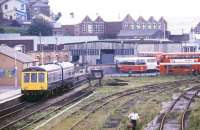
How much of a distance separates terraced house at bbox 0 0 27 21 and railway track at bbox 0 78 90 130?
9251 centimetres

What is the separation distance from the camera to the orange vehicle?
65938mm

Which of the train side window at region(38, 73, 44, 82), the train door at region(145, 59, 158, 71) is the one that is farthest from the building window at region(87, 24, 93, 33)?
the train side window at region(38, 73, 44, 82)

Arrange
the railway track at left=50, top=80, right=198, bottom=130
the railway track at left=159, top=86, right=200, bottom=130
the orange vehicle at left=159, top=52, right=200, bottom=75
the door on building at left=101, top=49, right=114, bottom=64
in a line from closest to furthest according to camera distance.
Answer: the railway track at left=159, top=86, right=200, bottom=130, the railway track at left=50, top=80, right=198, bottom=130, the orange vehicle at left=159, top=52, right=200, bottom=75, the door on building at left=101, top=49, right=114, bottom=64

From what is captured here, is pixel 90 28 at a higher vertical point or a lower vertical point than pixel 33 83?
higher

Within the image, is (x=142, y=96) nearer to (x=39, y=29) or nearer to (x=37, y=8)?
(x=39, y=29)

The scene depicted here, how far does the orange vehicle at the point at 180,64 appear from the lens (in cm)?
6594

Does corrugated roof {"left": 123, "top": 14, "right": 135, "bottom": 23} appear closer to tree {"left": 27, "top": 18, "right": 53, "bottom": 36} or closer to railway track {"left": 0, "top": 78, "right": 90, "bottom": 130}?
tree {"left": 27, "top": 18, "right": 53, "bottom": 36}

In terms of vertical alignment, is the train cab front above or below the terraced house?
below

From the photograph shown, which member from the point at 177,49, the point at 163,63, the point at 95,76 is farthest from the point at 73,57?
the point at 95,76

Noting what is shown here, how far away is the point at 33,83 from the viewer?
121 feet

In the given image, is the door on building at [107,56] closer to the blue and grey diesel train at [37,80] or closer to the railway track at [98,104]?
the railway track at [98,104]

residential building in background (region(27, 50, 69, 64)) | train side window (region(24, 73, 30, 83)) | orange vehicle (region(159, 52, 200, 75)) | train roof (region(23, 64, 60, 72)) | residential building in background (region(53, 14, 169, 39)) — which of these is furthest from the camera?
residential building in background (region(53, 14, 169, 39))

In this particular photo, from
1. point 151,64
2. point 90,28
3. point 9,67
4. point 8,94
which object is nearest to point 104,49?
point 151,64

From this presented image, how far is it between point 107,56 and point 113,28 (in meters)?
41.6
